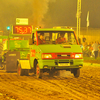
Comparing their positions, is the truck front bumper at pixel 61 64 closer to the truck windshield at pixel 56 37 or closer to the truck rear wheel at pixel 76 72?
the truck rear wheel at pixel 76 72

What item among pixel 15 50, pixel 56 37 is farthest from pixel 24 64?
pixel 15 50

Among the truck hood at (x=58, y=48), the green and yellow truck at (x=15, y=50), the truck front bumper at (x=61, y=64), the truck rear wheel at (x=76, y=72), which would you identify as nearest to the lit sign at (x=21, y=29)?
the green and yellow truck at (x=15, y=50)

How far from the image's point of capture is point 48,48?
1262 cm

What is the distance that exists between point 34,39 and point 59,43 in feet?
3.88

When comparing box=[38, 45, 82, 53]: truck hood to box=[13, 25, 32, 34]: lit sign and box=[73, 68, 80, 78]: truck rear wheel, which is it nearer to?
box=[73, 68, 80, 78]: truck rear wheel

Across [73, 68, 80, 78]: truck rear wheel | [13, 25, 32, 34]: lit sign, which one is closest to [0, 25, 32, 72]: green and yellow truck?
[13, 25, 32, 34]: lit sign

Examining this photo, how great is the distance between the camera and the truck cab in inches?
490

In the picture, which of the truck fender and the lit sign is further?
the lit sign

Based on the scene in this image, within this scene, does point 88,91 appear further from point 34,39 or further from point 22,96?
point 34,39

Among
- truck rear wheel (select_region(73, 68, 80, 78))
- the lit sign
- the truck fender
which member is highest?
the lit sign

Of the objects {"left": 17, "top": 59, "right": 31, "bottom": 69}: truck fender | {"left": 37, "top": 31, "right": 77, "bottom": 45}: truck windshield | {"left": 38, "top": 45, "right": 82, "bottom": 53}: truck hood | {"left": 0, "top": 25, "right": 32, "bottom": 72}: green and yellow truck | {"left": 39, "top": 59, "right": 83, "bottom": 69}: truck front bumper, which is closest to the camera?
{"left": 39, "top": 59, "right": 83, "bottom": 69}: truck front bumper

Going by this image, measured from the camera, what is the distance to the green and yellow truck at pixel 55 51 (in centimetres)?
1245

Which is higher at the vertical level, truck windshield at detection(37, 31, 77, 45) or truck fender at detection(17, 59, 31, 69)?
truck windshield at detection(37, 31, 77, 45)

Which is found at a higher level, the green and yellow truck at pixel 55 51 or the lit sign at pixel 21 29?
the lit sign at pixel 21 29
